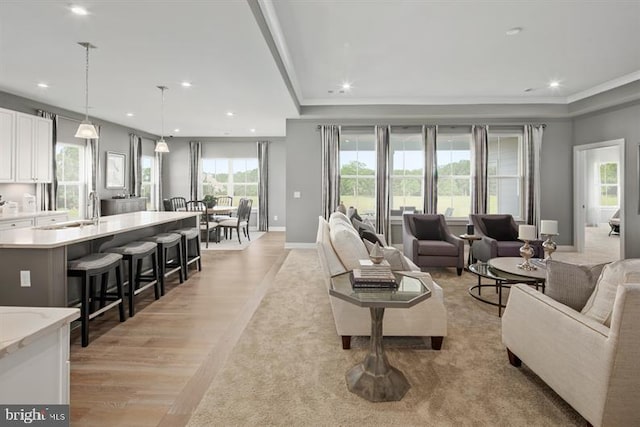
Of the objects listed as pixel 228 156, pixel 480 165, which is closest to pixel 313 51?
pixel 480 165

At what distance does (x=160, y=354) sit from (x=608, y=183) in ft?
43.3

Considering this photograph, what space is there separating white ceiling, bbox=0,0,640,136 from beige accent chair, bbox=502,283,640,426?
2.80 metres

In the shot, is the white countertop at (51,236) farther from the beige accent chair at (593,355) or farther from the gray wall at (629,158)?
the gray wall at (629,158)

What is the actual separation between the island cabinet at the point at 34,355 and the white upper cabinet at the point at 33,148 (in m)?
5.43

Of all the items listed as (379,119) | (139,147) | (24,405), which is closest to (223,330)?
(24,405)

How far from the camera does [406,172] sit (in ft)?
23.3

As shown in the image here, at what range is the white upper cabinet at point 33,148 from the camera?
512cm

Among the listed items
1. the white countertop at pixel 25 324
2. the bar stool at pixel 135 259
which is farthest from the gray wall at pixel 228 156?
the white countertop at pixel 25 324

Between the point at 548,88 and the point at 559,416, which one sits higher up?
the point at 548,88

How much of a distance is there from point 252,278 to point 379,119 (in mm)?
4161

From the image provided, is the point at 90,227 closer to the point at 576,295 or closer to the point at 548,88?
the point at 576,295

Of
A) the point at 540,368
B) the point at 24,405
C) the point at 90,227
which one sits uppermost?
the point at 90,227

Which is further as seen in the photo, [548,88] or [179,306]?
[548,88]

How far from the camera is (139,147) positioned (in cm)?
860
